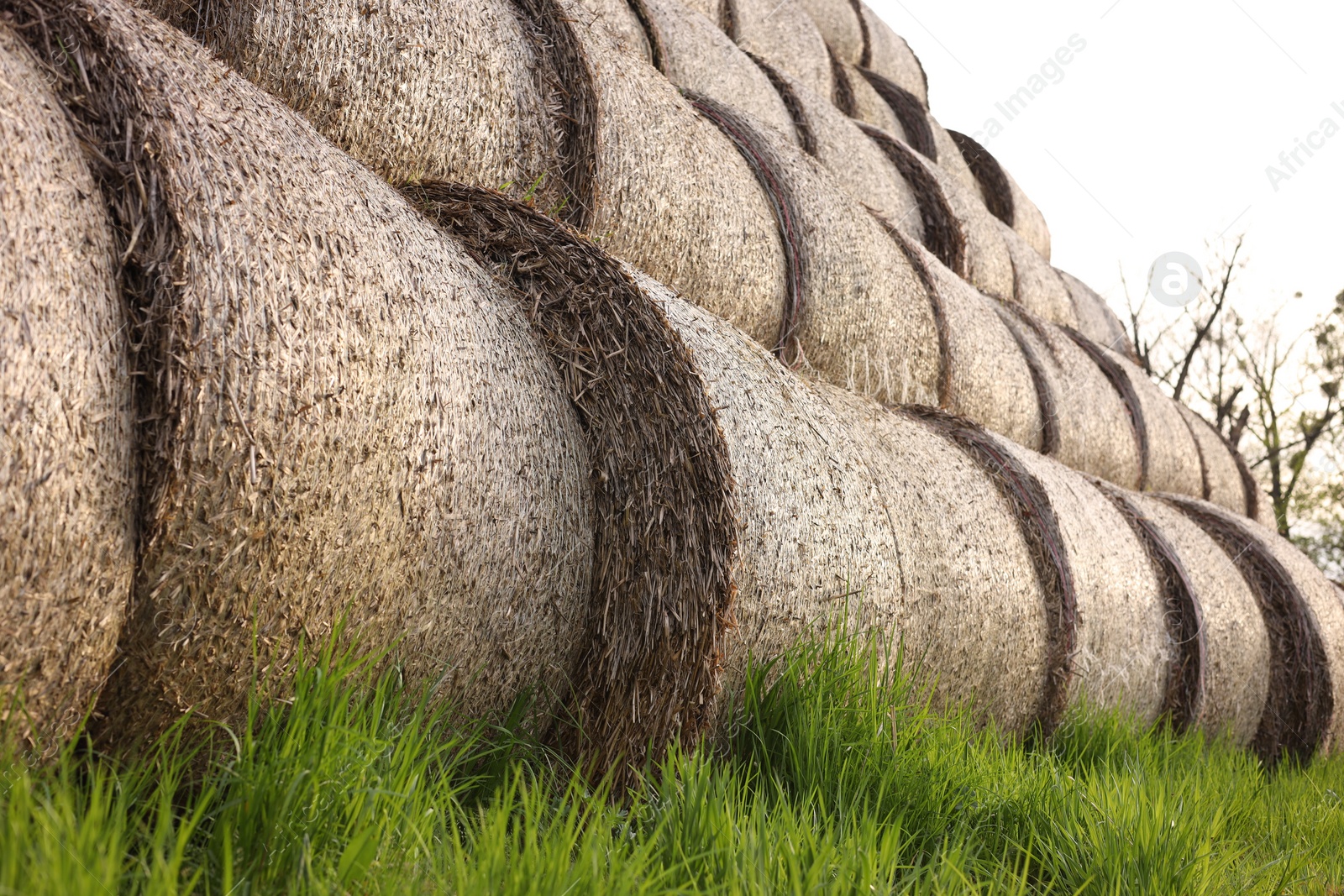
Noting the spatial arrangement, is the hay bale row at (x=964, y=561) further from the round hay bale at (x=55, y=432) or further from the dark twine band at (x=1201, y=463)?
the dark twine band at (x=1201, y=463)

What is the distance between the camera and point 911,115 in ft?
24.0

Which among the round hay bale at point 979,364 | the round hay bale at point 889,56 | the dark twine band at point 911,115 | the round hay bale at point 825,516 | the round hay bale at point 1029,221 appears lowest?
the round hay bale at point 825,516

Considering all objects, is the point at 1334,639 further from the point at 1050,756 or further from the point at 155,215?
the point at 155,215

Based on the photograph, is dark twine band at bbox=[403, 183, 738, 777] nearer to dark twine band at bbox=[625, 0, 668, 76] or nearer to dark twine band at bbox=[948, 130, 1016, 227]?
dark twine band at bbox=[625, 0, 668, 76]

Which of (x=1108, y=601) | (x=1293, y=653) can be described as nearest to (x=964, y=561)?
(x=1108, y=601)

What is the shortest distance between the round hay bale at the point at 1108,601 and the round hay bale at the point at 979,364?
453 millimetres

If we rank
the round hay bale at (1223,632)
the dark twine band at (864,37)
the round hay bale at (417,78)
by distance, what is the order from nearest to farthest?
the round hay bale at (417,78), the round hay bale at (1223,632), the dark twine band at (864,37)

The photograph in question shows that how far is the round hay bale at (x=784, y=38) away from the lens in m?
5.64

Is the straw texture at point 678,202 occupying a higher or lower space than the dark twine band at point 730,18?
lower

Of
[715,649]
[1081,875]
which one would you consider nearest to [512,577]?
[715,649]

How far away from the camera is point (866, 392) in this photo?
353 cm

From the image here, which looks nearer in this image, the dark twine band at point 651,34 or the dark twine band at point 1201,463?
the dark twine band at point 651,34

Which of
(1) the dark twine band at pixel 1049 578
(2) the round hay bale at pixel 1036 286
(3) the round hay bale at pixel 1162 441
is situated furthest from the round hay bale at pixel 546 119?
(2) the round hay bale at pixel 1036 286

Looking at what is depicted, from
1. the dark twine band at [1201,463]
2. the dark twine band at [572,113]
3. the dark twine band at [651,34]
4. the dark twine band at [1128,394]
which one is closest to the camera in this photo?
the dark twine band at [572,113]
